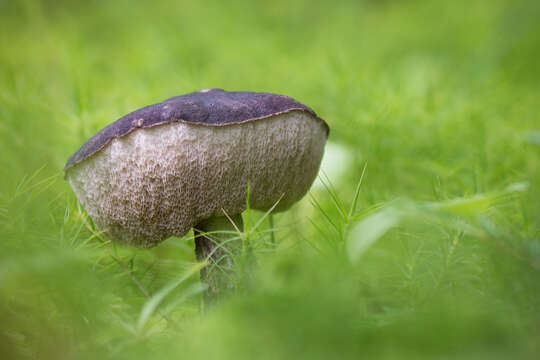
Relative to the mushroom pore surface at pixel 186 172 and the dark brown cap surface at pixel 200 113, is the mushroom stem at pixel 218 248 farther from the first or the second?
the dark brown cap surface at pixel 200 113

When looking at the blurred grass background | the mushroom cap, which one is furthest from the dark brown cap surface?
the blurred grass background

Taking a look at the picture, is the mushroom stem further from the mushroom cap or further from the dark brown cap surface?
the dark brown cap surface

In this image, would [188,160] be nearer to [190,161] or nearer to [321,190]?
[190,161]

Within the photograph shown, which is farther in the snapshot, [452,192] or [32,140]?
[32,140]

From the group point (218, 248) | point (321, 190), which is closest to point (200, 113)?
point (218, 248)

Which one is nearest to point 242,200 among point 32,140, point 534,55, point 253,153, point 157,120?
point 253,153

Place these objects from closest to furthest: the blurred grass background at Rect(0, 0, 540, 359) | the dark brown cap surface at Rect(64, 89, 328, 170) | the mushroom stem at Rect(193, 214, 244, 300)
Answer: the blurred grass background at Rect(0, 0, 540, 359) → the dark brown cap surface at Rect(64, 89, 328, 170) → the mushroom stem at Rect(193, 214, 244, 300)

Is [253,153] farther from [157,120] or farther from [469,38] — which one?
[469,38]
